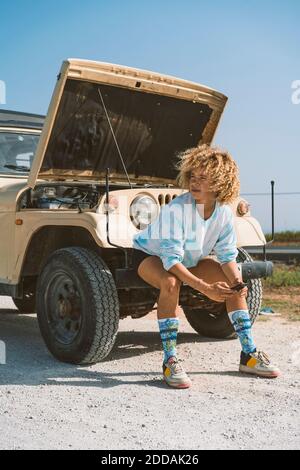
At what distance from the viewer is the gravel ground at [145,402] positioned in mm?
3521

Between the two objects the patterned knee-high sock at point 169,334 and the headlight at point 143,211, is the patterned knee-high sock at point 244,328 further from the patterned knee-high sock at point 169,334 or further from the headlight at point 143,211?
the headlight at point 143,211

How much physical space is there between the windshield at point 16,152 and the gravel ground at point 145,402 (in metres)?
1.61

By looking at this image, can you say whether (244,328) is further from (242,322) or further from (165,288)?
(165,288)

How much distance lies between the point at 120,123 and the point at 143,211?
1.29 meters

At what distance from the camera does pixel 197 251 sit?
4.93 metres

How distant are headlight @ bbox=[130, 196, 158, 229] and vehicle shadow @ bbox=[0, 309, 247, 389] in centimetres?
107

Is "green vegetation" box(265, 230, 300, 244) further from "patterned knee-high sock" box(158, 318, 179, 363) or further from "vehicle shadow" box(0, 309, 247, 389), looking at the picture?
"patterned knee-high sock" box(158, 318, 179, 363)

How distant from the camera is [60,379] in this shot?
480 cm

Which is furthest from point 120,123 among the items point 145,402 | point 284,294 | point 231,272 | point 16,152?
point 284,294

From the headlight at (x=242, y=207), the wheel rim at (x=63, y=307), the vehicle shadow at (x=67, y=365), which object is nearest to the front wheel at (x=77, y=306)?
the wheel rim at (x=63, y=307)

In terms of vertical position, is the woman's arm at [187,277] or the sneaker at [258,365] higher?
the woman's arm at [187,277]

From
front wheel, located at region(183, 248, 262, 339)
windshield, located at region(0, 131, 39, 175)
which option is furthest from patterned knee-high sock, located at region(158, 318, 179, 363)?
windshield, located at region(0, 131, 39, 175)
